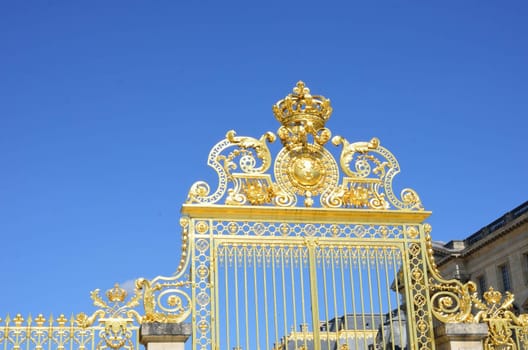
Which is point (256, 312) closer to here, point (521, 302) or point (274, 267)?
point (274, 267)

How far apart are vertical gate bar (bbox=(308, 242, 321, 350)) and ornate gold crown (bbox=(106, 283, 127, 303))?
257cm

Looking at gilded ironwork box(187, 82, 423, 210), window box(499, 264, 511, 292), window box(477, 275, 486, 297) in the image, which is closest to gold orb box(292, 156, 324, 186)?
gilded ironwork box(187, 82, 423, 210)

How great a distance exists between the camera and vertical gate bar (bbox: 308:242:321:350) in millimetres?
10406

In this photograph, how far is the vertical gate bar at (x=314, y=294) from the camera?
34.1 feet

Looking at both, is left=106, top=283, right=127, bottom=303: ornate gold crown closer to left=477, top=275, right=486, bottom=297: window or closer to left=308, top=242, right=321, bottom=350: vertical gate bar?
left=308, top=242, right=321, bottom=350: vertical gate bar

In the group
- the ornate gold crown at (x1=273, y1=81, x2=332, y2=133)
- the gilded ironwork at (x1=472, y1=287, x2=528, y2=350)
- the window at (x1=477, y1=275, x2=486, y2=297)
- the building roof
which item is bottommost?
the gilded ironwork at (x1=472, y1=287, x2=528, y2=350)

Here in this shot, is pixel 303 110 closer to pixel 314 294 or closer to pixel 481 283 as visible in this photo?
pixel 314 294

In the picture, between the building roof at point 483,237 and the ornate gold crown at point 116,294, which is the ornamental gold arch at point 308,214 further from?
the building roof at point 483,237

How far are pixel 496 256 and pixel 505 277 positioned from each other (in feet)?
2.93

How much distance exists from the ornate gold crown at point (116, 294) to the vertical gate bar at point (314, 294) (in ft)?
8.42

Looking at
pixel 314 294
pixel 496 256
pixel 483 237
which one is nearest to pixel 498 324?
pixel 314 294

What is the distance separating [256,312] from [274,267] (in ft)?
2.33

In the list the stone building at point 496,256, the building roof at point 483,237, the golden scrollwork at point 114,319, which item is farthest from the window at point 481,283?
the golden scrollwork at point 114,319

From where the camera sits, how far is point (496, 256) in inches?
1163
